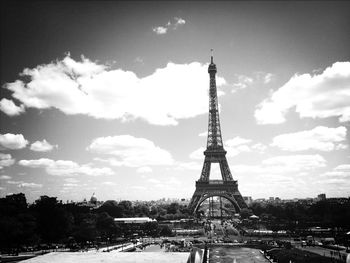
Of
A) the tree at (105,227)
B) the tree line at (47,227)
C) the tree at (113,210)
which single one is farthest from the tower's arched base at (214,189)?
the tree at (105,227)

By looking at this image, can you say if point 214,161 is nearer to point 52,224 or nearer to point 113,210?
point 113,210

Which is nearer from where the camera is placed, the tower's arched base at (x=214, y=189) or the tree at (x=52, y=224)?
the tree at (x=52, y=224)

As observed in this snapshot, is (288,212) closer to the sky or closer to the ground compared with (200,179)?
closer to the ground

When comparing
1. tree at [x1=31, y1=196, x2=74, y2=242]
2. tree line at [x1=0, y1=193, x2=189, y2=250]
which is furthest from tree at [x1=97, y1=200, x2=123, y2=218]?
tree at [x1=31, y1=196, x2=74, y2=242]

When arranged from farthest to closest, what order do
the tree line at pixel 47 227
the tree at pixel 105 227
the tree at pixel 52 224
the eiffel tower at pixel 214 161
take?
the eiffel tower at pixel 214 161 → the tree at pixel 105 227 → the tree at pixel 52 224 → the tree line at pixel 47 227

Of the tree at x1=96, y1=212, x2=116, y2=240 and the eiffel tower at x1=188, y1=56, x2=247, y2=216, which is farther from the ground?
the eiffel tower at x1=188, y1=56, x2=247, y2=216

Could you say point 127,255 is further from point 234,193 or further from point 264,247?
point 234,193

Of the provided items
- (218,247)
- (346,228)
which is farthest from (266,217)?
(218,247)

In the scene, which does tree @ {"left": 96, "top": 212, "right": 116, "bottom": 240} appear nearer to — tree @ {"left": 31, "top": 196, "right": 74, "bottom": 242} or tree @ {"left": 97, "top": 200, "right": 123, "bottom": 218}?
tree @ {"left": 31, "top": 196, "right": 74, "bottom": 242}

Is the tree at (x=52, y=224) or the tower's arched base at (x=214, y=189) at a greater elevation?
the tower's arched base at (x=214, y=189)

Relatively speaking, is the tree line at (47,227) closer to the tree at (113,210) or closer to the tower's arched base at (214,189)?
the tree at (113,210)

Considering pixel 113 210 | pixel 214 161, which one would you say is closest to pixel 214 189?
pixel 214 161
